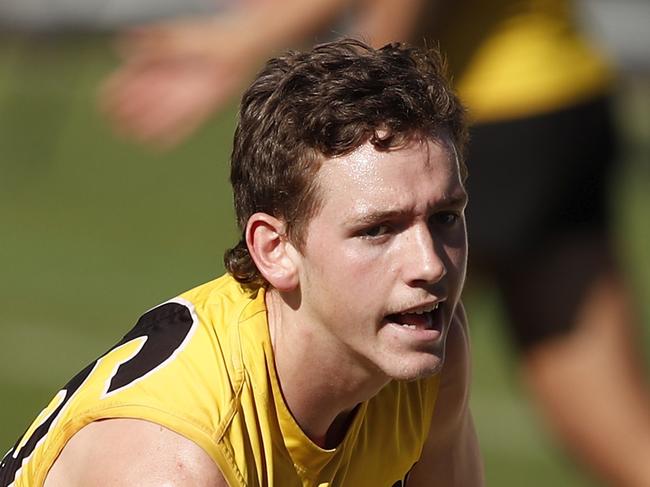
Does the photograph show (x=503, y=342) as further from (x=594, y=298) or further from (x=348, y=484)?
(x=348, y=484)

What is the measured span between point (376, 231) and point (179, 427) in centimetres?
55

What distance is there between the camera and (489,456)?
7.13 meters

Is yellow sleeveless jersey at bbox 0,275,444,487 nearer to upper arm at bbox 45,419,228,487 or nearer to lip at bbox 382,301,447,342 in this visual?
upper arm at bbox 45,419,228,487

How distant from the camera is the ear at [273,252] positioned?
3322 millimetres

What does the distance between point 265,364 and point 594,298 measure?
230cm

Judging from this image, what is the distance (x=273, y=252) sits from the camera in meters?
3.34

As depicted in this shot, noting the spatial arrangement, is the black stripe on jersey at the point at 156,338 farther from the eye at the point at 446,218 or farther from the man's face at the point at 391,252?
the eye at the point at 446,218

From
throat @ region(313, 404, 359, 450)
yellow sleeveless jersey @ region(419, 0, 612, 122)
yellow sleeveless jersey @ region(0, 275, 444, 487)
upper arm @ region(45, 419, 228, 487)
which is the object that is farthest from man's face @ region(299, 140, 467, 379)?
yellow sleeveless jersey @ region(419, 0, 612, 122)

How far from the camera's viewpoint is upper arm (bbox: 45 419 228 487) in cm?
297

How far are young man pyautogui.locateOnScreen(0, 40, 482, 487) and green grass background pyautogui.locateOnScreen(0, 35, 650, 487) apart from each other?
8.01ft

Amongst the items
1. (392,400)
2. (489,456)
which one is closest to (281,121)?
(392,400)

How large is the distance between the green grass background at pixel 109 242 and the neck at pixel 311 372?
2.36 meters

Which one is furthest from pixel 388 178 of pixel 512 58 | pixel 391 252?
pixel 512 58

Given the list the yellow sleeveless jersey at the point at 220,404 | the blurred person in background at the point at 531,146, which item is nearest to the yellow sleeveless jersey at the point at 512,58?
the blurred person in background at the point at 531,146
